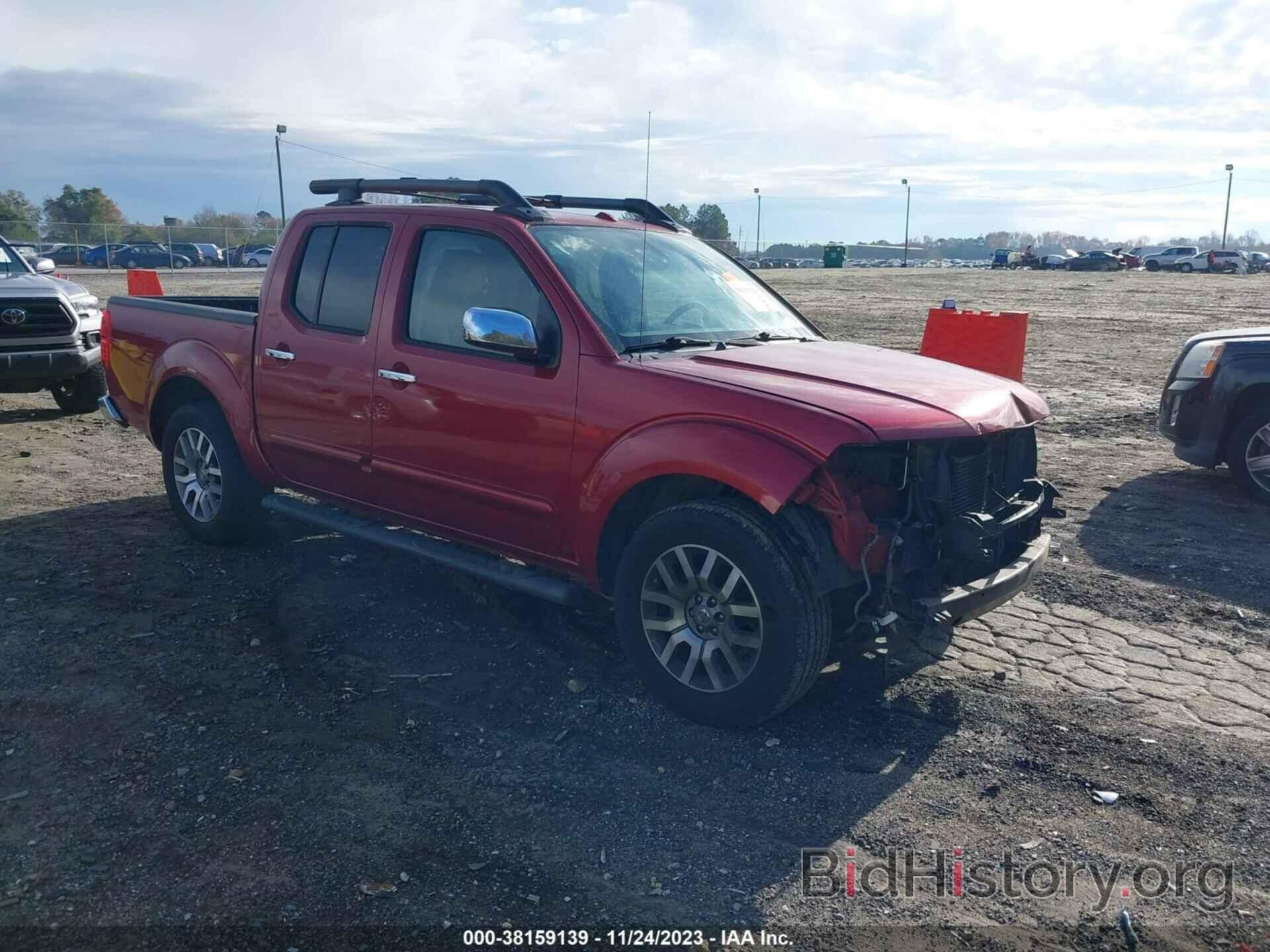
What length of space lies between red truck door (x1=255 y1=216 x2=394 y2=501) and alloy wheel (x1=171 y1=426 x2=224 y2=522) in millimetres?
577

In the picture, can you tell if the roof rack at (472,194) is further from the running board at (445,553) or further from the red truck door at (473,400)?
the running board at (445,553)

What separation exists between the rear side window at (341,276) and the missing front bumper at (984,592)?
301 cm

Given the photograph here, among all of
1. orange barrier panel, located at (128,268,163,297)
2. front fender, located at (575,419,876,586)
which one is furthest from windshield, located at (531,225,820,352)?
orange barrier panel, located at (128,268,163,297)

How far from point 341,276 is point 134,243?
5114 centimetres

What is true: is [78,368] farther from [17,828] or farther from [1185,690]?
[1185,690]

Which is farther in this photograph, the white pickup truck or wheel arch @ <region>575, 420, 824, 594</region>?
the white pickup truck

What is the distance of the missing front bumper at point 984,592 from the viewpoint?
388 cm

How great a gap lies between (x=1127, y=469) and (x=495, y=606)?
214 inches

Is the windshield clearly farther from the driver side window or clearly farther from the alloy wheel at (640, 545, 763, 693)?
the alloy wheel at (640, 545, 763, 693)

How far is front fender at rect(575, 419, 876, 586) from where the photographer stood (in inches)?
150

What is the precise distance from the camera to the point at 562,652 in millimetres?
4934

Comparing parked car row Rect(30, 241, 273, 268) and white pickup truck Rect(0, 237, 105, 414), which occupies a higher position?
parked car row Rect(30, 241, 273, 268)

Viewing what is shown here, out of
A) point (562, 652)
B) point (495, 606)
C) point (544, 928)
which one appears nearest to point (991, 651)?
point (562, 652)

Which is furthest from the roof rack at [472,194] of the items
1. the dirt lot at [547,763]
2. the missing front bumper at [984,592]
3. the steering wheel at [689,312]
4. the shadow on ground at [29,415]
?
the shadow on ground at [29,415]
